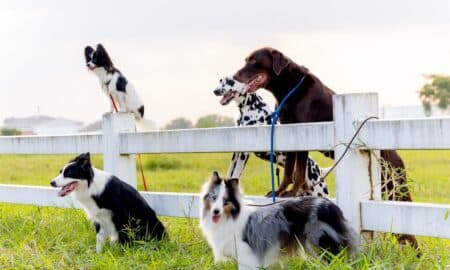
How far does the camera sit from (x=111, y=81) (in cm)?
837

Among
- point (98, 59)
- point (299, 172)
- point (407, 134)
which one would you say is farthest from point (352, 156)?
point (98, 59)

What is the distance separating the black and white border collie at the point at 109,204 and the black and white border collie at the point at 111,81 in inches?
93.8

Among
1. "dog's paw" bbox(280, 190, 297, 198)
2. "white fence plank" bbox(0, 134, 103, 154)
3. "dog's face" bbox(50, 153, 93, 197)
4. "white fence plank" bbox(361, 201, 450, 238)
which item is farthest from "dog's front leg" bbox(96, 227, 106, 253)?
"white fence plank" bbox(361, 201, 450, 238)

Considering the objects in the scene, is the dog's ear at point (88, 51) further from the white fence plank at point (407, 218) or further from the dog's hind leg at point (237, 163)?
the white fence plank at point (407, 218)

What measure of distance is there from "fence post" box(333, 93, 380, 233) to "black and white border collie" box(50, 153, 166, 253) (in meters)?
1.80

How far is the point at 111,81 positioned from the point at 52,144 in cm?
134

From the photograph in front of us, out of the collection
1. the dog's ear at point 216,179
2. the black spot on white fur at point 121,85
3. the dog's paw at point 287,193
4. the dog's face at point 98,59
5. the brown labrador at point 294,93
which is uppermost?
the dog's face at point 98,59

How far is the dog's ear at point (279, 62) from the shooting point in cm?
559

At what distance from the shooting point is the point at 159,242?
18.3 feet

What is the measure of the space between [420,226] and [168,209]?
97.9 inches

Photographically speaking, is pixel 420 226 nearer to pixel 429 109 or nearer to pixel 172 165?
pixel 172 165

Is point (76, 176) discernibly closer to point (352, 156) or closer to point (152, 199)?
point (152, 199)

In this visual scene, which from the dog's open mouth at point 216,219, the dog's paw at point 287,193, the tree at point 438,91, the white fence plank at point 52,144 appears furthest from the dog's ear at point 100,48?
the tree at point 438,91

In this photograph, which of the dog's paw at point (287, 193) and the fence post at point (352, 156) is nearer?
the fence post at point (352, 156)
